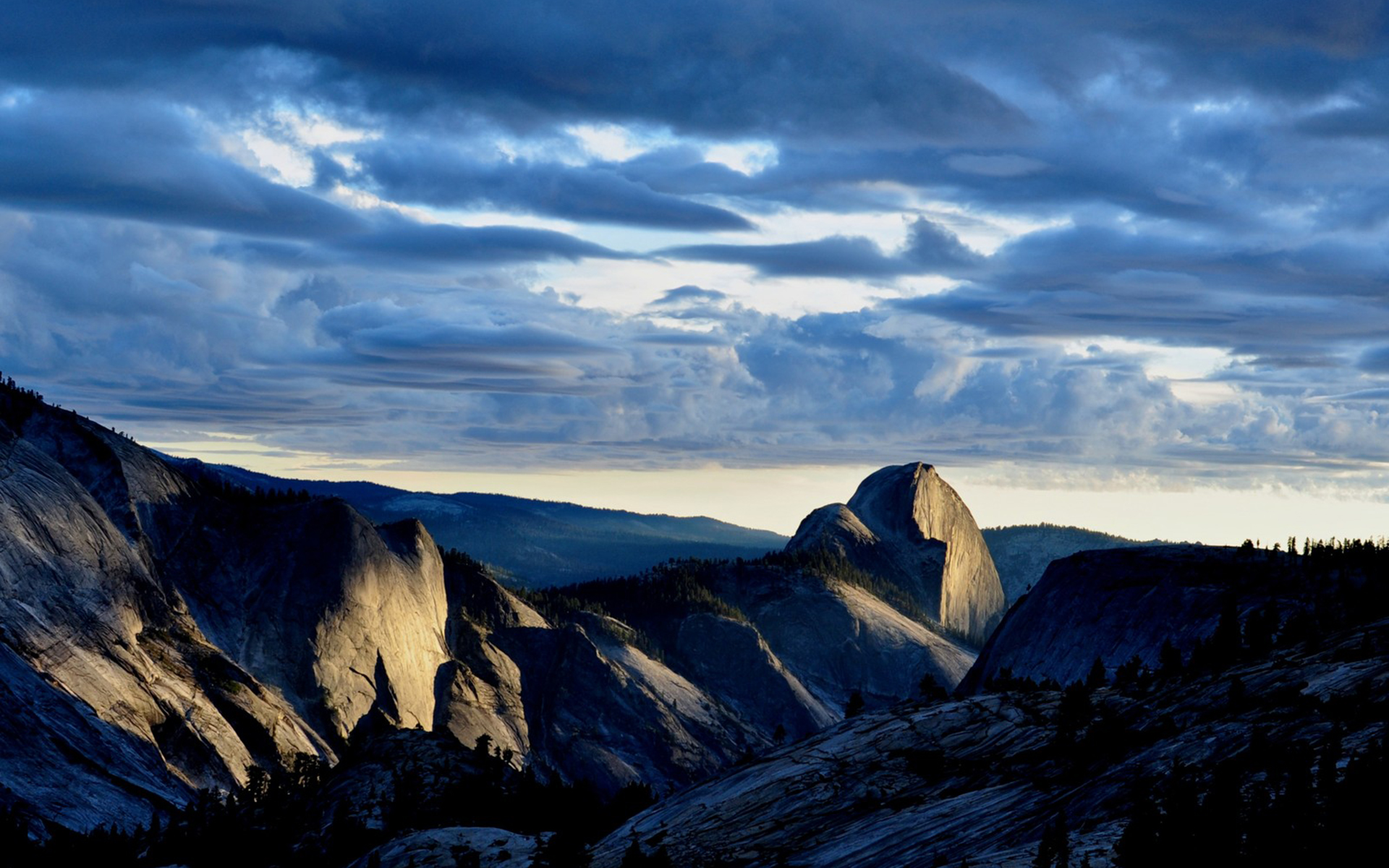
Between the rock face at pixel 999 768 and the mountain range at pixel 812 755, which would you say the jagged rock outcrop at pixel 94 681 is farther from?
the rock face at pixel 999 768

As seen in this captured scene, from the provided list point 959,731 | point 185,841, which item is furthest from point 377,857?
point 959,731

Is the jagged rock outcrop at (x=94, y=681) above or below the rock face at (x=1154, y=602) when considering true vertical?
below

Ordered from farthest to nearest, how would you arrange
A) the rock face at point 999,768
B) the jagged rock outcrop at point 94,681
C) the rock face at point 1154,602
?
the rock face at point 1154,602 → the jagged rock outcrop at point 94,681 → the rock face at point 999,768

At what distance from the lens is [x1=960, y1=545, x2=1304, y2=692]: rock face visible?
174 metres

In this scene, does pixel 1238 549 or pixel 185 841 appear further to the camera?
pixel 1238 549

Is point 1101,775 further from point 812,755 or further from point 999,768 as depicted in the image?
point 812,755

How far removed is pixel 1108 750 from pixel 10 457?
155326 millimetres

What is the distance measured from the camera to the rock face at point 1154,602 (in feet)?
571

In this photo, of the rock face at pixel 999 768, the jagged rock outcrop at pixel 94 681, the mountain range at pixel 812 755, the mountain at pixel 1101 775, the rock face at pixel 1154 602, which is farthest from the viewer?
the rock face at pixel 1154 602

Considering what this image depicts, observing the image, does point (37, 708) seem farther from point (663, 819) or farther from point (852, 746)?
point (852, 746)

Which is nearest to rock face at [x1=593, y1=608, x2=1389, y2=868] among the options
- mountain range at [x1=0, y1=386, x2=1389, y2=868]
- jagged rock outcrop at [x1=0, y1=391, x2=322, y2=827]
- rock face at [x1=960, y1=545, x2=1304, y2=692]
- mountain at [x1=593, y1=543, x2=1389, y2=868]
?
mountain at [x1=593, y1=543, x2=1389, y2=868]

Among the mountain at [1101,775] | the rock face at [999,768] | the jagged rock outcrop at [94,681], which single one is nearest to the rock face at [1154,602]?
the mountain at [1101,775]

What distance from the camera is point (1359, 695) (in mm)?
90938

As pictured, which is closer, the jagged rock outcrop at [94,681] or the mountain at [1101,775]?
the mountain at [1101,775]
